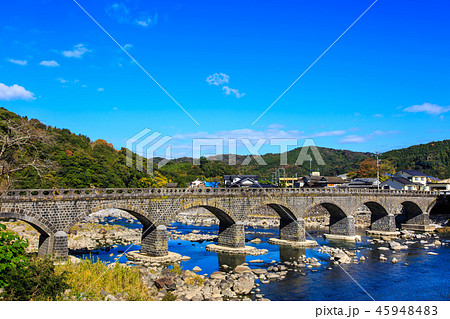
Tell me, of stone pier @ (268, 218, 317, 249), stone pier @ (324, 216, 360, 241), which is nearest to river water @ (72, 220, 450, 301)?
stone pier @ (268, 218, 317, 249)

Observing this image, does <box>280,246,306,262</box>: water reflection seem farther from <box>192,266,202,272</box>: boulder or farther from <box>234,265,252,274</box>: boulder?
<box>192,266,202,272</box>: boulder

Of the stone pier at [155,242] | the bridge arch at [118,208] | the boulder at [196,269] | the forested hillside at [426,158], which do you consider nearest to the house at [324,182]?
the forested hillside at [426,158]

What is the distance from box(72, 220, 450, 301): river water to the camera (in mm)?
23108

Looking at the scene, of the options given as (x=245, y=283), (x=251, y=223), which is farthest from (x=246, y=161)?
(x=245, y=283)

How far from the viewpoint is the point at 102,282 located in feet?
63.6

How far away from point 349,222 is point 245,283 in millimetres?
28712

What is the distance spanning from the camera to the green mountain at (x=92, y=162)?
881 inches

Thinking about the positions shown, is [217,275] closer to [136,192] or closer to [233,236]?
[233,236]

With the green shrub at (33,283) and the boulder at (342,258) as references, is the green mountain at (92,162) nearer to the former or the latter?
the green shrub at (33,283)

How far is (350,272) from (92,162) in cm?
5416

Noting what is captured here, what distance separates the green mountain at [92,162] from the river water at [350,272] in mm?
8985

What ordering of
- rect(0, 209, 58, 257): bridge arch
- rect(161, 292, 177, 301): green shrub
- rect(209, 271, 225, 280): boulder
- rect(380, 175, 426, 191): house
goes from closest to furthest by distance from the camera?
rect(161, 292, 177, 301): green shrub, rect(0, 209, 58, 257): bridge arch, rect(209, 271, 225, 280): boulder, rect(380, 175, 426, 191): house

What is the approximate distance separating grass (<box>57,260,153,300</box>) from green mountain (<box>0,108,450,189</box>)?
6569mm

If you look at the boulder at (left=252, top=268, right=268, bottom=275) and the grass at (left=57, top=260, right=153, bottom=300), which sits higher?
the grass at (left=57, top=260, right=153, bottom=300)
